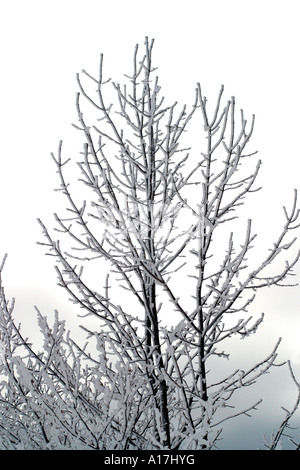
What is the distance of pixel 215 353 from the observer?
4.58m

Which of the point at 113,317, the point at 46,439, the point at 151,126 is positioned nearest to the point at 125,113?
the point at 151,126

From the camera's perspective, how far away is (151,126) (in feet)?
15.7

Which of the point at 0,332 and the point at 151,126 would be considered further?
the point at 0,332

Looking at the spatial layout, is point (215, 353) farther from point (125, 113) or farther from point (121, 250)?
point (125, 113)

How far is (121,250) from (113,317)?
24.7 inches
